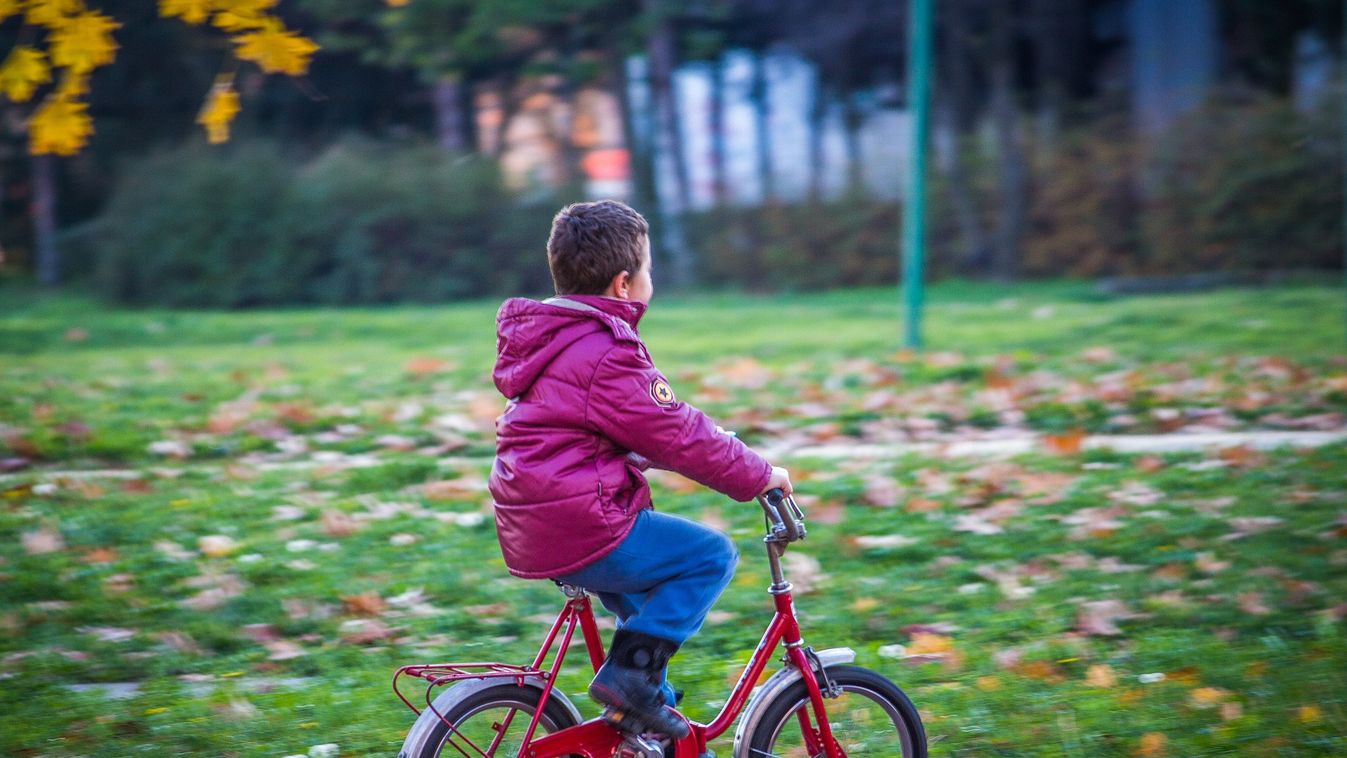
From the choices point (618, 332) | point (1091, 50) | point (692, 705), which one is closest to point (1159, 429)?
point (692, 705)

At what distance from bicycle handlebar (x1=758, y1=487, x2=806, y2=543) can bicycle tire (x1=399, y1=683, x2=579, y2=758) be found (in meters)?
0.73

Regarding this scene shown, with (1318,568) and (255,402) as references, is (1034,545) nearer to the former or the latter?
(1318,568)

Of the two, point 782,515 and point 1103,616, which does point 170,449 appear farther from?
point 782,515

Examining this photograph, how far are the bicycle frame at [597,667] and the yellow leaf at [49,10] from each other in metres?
3.00

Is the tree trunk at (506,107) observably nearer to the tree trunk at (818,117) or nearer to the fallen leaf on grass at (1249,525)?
the tree trunk at (818,117)

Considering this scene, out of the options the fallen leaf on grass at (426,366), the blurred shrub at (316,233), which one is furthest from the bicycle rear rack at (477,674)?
the blurred shrub at (316,233)

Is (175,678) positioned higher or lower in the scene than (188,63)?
lower

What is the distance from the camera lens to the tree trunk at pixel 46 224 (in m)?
20.8

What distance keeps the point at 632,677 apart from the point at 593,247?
104 cm

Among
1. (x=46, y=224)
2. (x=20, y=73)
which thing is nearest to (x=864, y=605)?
(x=20, y=73)

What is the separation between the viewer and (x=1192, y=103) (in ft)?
55.1

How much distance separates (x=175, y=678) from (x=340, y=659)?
21.9 inches

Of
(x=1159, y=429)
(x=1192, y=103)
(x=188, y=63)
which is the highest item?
(x=188, y=63)

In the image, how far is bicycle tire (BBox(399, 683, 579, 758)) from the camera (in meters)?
3.24
